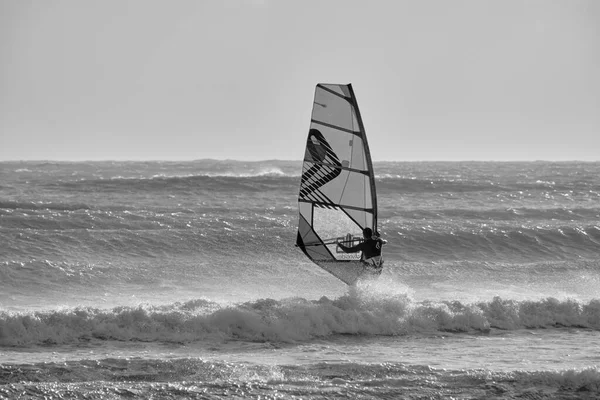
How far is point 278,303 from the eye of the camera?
43.6ft

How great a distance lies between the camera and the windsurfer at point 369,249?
13828 mm

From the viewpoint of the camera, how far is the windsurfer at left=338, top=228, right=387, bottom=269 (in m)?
13.8

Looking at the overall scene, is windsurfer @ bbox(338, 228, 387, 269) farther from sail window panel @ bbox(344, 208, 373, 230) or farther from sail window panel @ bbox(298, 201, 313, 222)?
sail window panel @ bbox(298, 201, 313, 222)

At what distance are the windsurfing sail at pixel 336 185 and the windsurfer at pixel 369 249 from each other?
0.26 ft

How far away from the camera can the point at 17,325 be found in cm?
1167

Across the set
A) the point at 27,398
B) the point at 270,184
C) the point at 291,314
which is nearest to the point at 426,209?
the point at 270,184

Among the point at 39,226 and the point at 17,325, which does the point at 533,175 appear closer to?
the point at 39,226

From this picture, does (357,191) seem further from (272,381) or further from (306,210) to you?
(272,381)

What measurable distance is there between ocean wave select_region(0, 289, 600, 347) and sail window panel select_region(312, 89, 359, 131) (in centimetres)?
277

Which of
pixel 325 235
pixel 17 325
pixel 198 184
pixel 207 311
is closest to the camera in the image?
pixel 17 325

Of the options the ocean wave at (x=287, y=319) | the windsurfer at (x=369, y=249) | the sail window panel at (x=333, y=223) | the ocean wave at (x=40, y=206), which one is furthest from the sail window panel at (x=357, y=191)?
the ocean wave at (x=40, y=206)

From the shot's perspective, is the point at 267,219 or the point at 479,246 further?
the point at 267,219

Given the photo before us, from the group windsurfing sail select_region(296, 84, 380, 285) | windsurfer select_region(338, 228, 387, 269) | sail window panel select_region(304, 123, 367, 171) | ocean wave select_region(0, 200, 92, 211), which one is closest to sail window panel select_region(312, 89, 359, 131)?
windsurfing sail select_region(296, 84, 380, 285)

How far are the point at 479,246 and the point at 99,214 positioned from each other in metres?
9.59
